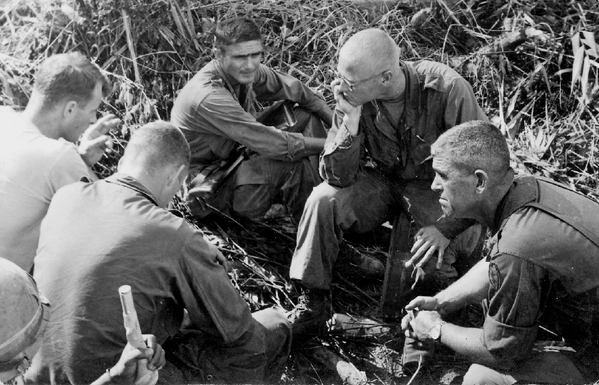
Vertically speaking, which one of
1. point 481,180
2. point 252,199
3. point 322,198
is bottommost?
point 252,199

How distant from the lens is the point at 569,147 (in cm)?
634

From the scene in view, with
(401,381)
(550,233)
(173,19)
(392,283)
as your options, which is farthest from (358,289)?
(173,19)

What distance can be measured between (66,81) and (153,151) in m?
1.00

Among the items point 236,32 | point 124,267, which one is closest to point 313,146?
point 236,32

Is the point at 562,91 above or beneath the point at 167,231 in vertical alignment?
beneath

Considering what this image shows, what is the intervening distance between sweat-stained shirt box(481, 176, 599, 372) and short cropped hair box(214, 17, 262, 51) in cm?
250

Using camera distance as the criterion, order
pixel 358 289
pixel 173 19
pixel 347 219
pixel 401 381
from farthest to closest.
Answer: pixel 173 19
pixel 358 289
pixel 347 219
pixel 401 381

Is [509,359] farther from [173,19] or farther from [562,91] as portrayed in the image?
[173,19]

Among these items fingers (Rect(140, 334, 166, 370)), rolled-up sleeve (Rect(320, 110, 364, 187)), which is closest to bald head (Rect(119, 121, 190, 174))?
fingers (Rect(140, 334, 166, 370))

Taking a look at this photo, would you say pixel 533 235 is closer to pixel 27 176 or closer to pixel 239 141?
pixel 239 141

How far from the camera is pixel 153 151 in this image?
4172 mm

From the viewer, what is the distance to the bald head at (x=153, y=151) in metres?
4.16

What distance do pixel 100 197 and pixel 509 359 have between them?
2008mm

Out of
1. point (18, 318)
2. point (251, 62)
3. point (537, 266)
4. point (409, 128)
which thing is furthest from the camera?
point (251, 62)
